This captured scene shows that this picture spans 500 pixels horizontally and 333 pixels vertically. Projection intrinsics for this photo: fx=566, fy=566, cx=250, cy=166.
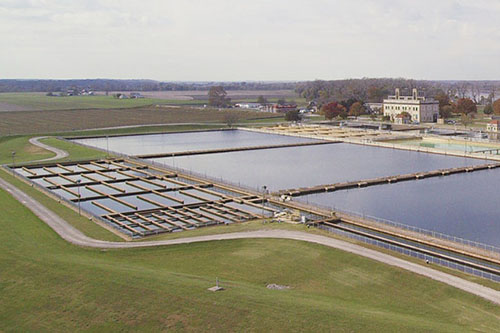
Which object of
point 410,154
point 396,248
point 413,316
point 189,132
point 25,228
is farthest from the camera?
point 189,132

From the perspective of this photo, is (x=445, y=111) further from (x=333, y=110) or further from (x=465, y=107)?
(x=333, y=110)

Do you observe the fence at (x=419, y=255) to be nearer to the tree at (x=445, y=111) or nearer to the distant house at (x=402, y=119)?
the distant house at (x=402, y=119)

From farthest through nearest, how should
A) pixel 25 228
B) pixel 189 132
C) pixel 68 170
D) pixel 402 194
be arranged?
pixel 189 132, pixel 68 170, pixel 402 194, pixel 25 228

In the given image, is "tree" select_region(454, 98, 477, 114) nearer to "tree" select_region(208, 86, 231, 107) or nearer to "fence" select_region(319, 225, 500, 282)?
"tree" select_region(208, 86, 231, 107)

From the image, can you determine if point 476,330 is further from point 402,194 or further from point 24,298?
point 402,194

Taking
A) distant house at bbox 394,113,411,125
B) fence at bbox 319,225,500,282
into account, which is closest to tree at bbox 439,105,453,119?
distant house at bbox 394,113,411,125

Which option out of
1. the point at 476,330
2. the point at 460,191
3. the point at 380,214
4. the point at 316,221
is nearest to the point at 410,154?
the point at 460,191
